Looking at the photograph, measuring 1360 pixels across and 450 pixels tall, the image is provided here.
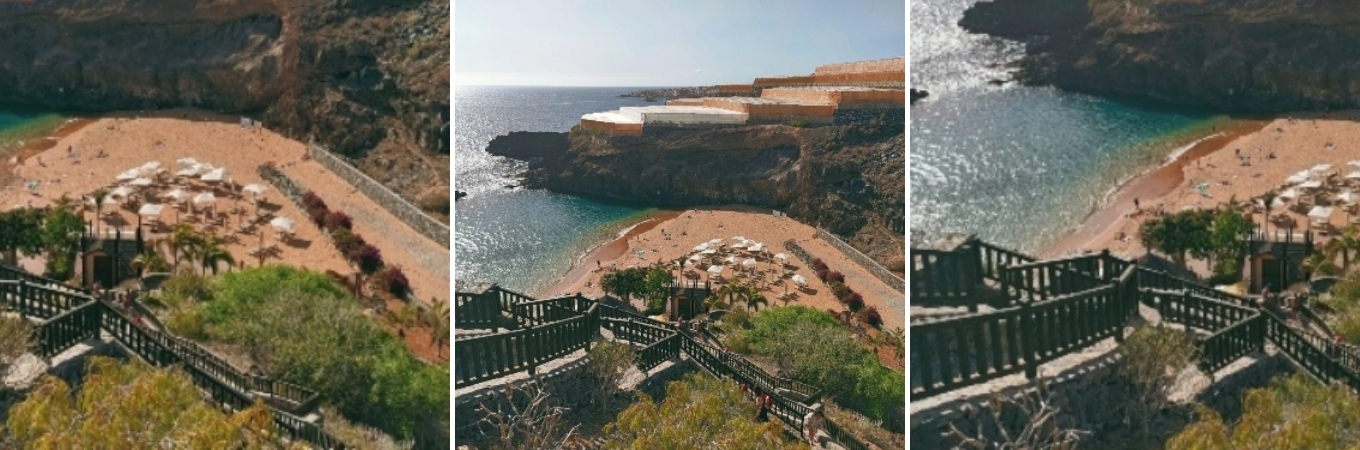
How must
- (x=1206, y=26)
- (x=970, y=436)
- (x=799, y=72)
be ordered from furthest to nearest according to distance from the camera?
1. (x=799, y=72)
2. (x=1206, y=26)
3. (x=970, y=436)

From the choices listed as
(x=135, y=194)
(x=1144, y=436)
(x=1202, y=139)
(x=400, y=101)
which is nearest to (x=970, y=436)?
(x=1144, y=436)

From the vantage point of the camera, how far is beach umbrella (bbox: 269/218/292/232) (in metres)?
9.28

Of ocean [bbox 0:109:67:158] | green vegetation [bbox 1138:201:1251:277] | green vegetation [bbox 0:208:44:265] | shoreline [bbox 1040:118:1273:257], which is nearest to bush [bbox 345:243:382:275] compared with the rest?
green vegetation [bbox 0:208:44:265]

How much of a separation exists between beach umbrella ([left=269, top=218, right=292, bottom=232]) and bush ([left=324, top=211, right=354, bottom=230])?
0.30 m

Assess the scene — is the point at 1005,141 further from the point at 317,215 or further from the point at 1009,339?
the point at 317,215

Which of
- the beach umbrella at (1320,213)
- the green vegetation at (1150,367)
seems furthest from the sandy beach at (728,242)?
the beach umbrella at (1320,213)

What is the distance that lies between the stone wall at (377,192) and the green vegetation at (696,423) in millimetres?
2359

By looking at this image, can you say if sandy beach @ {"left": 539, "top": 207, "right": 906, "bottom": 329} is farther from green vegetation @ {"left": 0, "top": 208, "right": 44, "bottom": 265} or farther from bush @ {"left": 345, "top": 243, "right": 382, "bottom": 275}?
green vegetation @ {"left": 0, "top": 208, "right": 44, "bottom": 265}

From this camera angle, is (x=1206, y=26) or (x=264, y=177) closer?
(x=1206, y=26)

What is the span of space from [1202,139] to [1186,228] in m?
0.83

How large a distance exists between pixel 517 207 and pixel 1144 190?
4935 mm

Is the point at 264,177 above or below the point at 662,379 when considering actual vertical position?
above

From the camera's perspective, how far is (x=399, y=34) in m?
9.78

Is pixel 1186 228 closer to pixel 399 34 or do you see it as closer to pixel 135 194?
pixel 399 34
